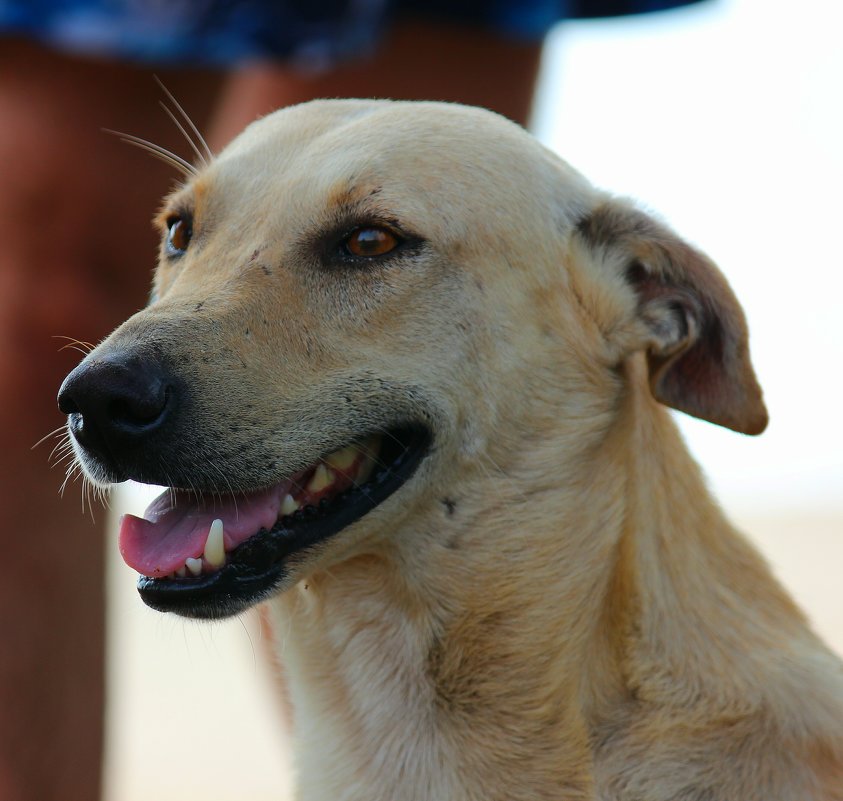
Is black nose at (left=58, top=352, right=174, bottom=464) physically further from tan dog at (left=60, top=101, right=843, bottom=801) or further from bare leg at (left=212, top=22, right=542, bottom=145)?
bare leg at (left=212, top=22, right=542, bottom=145)

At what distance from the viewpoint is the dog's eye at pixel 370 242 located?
2.68 meters

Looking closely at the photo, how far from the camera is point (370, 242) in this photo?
2.68m

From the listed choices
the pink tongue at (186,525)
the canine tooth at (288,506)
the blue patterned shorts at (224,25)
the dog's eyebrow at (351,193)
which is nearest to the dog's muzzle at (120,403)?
the pink tongue at (186,525)

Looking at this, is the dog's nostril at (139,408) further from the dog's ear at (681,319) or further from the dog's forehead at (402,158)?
the dog's ear at (681,319)

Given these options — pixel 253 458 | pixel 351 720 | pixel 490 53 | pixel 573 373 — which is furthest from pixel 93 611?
pixel 490 53

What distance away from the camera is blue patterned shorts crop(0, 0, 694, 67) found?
11.0 ft

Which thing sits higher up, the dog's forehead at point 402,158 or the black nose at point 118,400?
the dog's forehead at point 402,158

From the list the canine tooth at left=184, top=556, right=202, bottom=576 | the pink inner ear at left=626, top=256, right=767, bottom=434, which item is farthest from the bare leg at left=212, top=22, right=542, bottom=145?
the canine tooth at left=184, top=556, right=202, bottom=576

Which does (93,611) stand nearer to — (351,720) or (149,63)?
(351,720)

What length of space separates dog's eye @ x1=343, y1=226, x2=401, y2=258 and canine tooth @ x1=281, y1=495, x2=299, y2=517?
531mm

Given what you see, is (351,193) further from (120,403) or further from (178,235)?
(120,403)

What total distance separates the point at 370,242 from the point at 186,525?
0.70m

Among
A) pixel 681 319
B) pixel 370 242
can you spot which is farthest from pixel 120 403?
pixel 681 319

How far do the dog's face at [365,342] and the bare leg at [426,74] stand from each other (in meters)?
1.09
